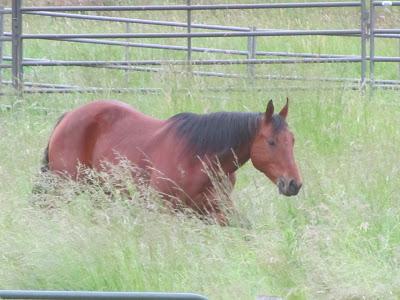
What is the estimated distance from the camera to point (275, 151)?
714cm

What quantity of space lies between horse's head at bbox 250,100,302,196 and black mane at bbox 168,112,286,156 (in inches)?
3.2

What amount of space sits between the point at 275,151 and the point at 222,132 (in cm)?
42

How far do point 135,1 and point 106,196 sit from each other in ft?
57.3

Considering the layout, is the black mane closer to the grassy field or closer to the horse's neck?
the horse's neck

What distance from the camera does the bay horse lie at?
23.5 feet

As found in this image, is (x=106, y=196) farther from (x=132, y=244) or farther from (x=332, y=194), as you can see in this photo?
(x=332, y=194)

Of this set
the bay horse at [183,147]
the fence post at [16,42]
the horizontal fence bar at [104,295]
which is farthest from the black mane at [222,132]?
the fence post at [16,42]

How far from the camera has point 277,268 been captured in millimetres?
5879

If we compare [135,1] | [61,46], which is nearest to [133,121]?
[61,46]

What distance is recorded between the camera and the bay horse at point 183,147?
7.16 metres

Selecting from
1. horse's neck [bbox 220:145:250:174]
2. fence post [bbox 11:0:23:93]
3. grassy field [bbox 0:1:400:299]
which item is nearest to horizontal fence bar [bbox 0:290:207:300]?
grassy field [bbox 0:1:400:299]

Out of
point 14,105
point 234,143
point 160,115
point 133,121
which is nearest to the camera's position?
point 234,143

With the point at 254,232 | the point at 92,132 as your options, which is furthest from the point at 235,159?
the point at 92,132

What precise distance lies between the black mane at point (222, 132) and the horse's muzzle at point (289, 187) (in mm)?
479
